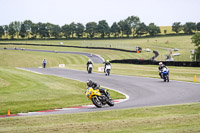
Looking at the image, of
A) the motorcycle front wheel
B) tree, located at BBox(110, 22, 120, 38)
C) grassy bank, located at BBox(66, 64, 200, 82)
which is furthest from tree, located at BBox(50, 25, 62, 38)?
the motorcycle front wheel

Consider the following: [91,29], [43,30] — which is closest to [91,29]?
[91,29]

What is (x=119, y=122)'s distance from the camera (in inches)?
430

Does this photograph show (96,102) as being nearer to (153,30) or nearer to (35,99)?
(35,99)

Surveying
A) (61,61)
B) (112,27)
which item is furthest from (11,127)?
(112,27)

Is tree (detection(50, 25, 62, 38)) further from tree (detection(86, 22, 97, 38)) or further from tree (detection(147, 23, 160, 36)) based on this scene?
tree (detection(147, 23, 160, 36))

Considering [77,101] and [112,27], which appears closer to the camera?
[77,101]

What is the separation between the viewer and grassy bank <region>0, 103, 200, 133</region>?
9.63m

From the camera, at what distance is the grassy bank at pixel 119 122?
9633mm

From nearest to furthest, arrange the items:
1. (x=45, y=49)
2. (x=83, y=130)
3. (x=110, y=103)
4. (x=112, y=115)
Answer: (x=83, y=130) → (x=112, y=115) → (x=110, y=103) → (x=45, y=49)

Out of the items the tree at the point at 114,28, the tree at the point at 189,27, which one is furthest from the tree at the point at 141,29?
the tree at the point at 189,27

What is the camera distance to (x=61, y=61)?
276ft

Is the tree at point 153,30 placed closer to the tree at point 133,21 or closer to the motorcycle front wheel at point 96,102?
the tree at point 133,21

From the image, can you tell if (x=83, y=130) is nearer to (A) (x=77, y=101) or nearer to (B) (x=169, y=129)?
(B) (x=169, y=129)

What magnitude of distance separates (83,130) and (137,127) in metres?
→ 1.55
